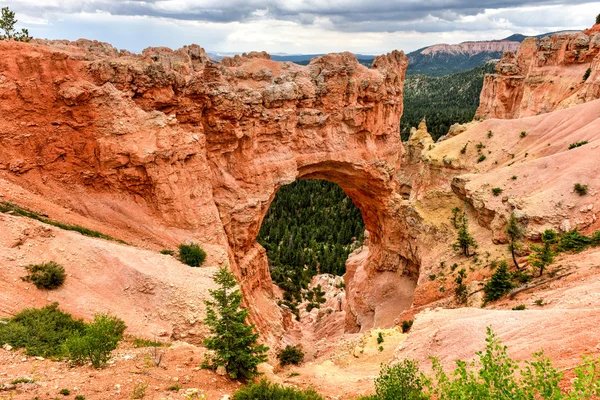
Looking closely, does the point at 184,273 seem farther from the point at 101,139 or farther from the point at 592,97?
the point at 592,97

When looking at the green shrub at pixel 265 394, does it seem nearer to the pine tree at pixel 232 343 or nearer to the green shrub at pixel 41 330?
the pine tree at pixel 232 343

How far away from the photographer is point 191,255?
23.2 meters

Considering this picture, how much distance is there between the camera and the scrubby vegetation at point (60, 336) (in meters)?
12.2

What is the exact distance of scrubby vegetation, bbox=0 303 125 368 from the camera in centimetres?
1218

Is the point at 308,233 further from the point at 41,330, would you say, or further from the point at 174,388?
the point at 174,388

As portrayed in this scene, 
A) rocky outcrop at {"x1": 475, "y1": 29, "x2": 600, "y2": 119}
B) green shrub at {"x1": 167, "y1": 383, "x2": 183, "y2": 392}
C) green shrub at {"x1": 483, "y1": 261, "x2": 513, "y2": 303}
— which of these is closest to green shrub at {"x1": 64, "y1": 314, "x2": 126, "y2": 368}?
green shrub at {"x1": 167, "y1": 383, "x2": 183, "y2": 392}

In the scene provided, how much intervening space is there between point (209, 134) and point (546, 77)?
167ft

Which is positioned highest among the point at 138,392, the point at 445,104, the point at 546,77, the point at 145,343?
the point at 445,104

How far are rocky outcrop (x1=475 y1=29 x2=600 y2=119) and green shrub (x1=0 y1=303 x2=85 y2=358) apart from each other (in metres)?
52.3

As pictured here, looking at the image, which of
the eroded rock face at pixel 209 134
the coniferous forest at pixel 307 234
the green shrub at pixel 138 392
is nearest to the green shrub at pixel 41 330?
the green shrub at pixel 138 392

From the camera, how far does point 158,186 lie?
80.8ft

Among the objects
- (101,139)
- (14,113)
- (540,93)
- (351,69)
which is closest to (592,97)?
(540,93)

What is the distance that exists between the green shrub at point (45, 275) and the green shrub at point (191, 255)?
6.92 metres

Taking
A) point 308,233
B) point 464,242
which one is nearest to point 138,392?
point 464,242
